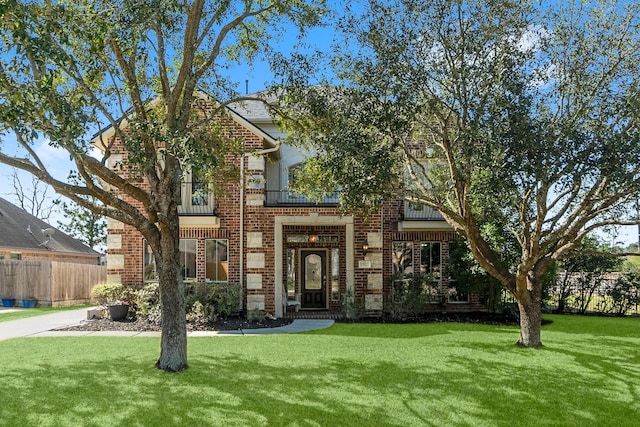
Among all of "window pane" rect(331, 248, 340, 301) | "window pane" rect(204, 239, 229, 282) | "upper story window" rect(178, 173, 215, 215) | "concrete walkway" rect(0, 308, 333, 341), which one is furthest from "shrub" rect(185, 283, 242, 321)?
"window pane" rect(331, 248, 340, 301)

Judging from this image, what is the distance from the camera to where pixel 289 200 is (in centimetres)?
1728

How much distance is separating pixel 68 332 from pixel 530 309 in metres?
11.0

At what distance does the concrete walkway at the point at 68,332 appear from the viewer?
12828mm

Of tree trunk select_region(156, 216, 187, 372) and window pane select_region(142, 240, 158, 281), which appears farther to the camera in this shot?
window pane select_region(142, 240, 158, 281)

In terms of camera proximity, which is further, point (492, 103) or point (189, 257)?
point (189, 257)

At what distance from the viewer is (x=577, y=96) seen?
910 centimetres

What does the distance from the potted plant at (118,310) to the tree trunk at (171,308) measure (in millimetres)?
7308

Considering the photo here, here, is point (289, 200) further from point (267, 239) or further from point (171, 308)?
point (171, 308)

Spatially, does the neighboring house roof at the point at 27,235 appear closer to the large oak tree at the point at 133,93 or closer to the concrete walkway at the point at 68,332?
the concrete walkway at the point at 68,332

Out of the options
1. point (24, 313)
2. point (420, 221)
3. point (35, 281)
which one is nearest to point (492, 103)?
point (420, 221)

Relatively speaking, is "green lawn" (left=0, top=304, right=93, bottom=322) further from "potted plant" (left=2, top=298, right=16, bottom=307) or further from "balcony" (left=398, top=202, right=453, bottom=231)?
"balcony" (left=398, top=202, right=453, bottom=231)

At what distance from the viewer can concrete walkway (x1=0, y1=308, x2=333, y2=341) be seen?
12.8 meters

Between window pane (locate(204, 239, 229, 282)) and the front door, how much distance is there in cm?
302

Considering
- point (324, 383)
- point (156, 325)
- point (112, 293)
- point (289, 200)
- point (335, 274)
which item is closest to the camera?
point (324, 383)
